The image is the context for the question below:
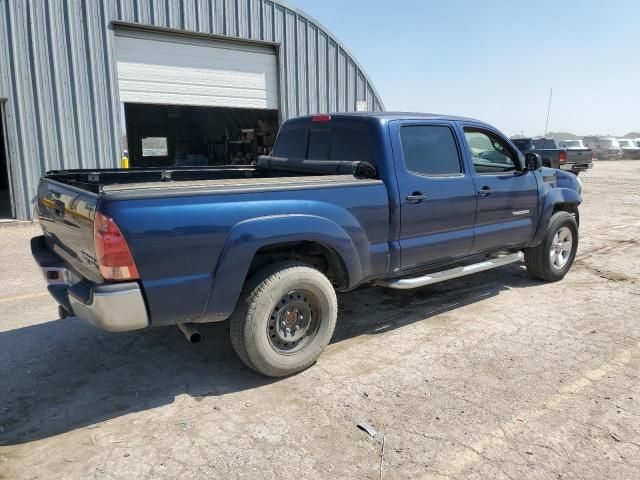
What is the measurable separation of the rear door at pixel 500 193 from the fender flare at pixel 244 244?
211 cm

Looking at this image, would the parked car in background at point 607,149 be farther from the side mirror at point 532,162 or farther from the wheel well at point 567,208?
the side mirror at point 532,162

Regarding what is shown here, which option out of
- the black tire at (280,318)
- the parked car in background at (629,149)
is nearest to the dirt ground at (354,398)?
the black tire at (280,318)

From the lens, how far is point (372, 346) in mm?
4305

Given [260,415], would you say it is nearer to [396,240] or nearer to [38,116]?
[396,240]

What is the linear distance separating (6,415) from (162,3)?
9.61m

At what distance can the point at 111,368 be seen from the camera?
3926 mm

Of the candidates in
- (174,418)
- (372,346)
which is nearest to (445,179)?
(372,346)

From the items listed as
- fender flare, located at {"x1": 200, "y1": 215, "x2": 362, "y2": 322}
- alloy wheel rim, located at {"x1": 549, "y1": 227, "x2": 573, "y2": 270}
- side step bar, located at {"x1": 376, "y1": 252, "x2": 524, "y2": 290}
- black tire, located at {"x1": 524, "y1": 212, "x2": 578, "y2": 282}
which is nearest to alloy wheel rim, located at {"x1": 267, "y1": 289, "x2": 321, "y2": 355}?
fender flare, located at {"x1": 200, "y1": 215, "x2": 362, "y2": 322}

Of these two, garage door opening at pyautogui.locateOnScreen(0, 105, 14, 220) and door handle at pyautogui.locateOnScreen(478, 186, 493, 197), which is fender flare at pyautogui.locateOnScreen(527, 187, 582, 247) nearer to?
door handle at pyautogui.locateOnScreen(478, 186, 493, 197)

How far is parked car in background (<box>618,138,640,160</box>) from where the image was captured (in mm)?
40169

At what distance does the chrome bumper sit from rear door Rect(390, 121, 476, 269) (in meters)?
2.18

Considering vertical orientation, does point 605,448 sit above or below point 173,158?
below

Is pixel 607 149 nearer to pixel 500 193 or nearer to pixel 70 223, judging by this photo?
pixel 500 193

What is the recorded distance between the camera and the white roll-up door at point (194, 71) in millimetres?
10891
